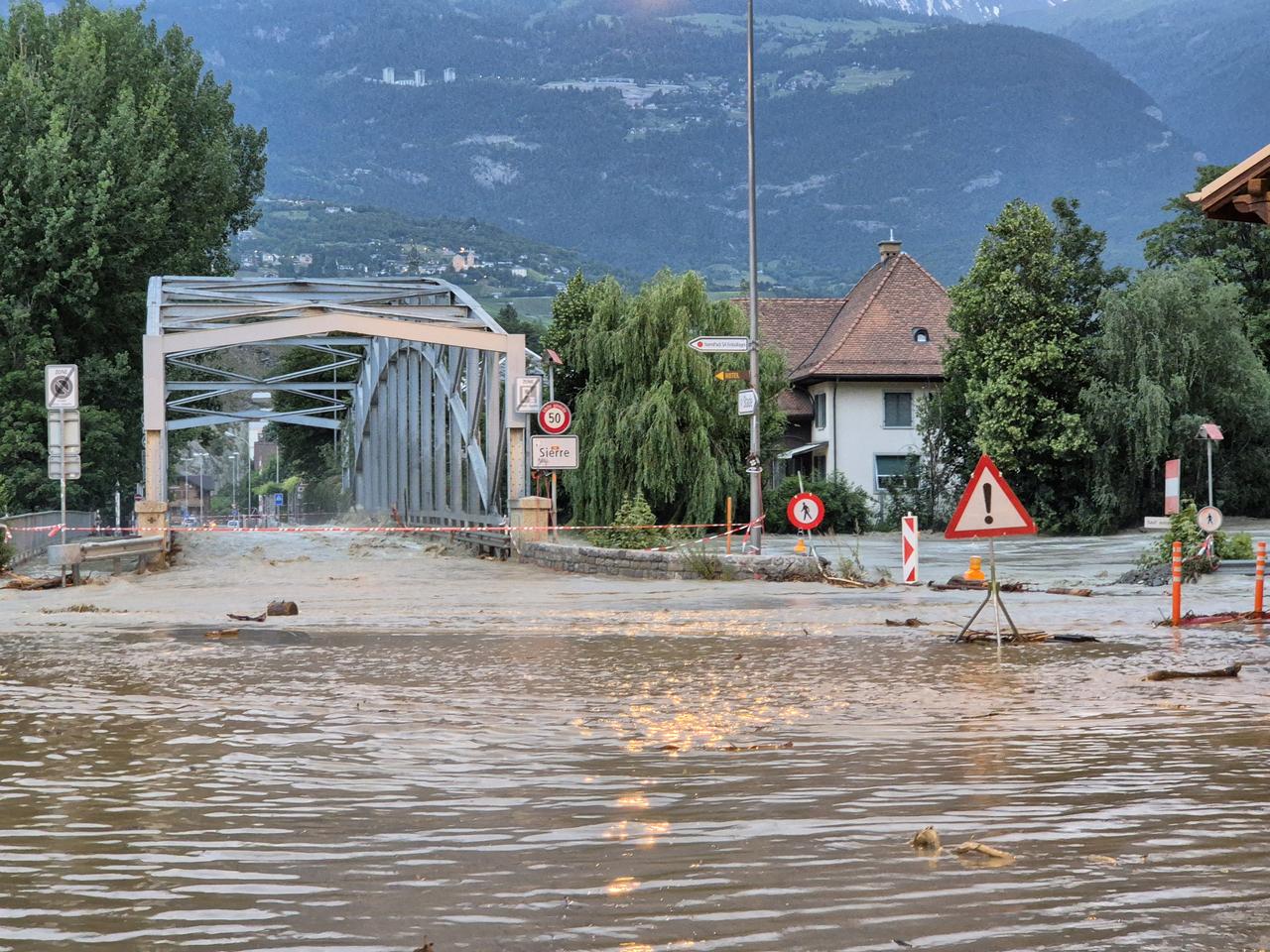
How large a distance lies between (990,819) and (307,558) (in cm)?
2689

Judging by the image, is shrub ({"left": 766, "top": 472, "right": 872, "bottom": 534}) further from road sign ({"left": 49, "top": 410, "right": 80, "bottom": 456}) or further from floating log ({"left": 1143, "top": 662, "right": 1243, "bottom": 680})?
floating log ({"left": 1143, "top": 662, "right": 1243, "bottom": 680})

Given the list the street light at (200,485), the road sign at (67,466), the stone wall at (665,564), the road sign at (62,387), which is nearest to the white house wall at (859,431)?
the stone wall at (665,564)

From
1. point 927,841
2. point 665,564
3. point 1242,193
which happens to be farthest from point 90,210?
point 927,841

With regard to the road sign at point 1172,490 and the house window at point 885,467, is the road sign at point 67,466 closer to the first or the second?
the road sign at point 1172,490

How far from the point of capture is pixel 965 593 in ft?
69.5

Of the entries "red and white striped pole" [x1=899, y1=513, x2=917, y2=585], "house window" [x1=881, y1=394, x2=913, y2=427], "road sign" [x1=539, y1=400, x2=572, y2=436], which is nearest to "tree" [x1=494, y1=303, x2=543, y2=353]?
"house window" [x1=881, y1=394, x2=913, y2=427]

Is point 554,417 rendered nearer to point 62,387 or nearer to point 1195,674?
point 62,387

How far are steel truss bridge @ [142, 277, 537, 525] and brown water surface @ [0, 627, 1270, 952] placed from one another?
65.9 ft

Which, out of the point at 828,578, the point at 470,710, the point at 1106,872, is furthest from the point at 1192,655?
the point at 828,578

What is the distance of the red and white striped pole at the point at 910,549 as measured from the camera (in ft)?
76.2

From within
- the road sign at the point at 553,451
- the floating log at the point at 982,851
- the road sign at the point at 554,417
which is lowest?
the floating log at the point at 982,851

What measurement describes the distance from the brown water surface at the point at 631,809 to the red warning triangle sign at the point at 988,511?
2457 millimetres

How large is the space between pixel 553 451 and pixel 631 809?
2273cm

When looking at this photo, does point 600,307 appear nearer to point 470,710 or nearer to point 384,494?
point 384,494
